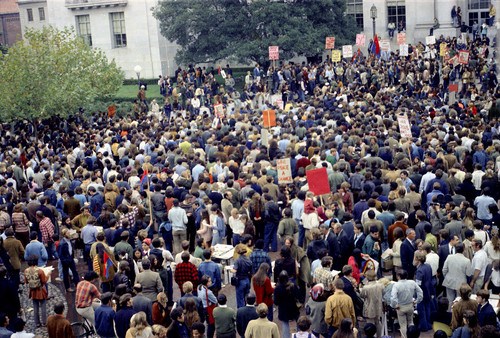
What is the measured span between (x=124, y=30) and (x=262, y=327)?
150 ft

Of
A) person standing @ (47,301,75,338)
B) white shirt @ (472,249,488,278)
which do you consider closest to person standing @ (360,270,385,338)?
white shirt @ (472,249,488,278)

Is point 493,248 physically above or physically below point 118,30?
below

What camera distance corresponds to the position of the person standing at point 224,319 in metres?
11.1

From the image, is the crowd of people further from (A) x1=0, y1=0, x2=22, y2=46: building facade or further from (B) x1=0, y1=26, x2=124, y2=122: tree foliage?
(A) x1=0, y1=0, x2=22, y2=46: building facade

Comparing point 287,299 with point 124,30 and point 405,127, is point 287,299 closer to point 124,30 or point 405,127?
point 405,127

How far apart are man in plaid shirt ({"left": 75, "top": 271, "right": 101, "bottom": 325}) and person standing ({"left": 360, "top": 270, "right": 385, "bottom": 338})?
15.2ft

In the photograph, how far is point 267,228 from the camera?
16.7m

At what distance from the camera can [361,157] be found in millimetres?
20031

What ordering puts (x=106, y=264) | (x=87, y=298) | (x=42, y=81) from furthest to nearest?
(x=42, y=81)
(x=106, y=264)
(x=87, y=298)

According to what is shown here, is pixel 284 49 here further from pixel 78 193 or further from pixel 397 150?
pixel 78 193

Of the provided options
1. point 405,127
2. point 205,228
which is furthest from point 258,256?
point 405,127

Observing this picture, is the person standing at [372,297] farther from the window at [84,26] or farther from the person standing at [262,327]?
the window at [84,26]

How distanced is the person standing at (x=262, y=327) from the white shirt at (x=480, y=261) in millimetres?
4204

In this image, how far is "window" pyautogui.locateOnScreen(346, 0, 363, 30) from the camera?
53.3 m
